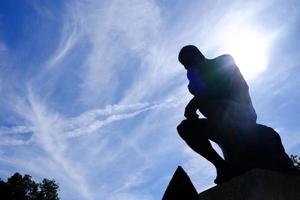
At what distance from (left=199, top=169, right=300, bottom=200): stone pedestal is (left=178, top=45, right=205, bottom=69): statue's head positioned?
177cm

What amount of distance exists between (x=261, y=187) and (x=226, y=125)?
0.98 meters

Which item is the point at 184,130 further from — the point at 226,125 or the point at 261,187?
the point at 261,187

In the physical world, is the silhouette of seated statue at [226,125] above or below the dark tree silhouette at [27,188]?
below

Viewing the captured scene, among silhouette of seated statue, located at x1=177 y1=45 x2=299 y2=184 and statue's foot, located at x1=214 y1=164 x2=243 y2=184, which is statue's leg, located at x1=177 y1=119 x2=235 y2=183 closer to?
silhouette of seated statue, located at x1=177 y1=45 x2=299 y2=184

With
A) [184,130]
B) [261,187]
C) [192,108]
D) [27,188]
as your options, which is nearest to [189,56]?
[192,108]

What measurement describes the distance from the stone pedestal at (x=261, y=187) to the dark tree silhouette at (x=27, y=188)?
46844 millimetres

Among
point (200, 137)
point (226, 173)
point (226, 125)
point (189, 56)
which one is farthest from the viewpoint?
point (189, 56)

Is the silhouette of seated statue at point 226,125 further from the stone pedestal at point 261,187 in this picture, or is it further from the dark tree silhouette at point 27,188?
the dark tree silhouette at point 27,188

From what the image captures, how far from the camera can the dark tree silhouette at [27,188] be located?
153ft

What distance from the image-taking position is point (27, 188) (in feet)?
159

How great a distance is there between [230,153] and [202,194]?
0.59 metres

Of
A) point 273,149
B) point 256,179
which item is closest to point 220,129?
point 273,149

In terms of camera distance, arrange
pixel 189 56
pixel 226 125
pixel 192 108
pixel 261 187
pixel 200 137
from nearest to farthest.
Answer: pixel 261 187, pixel 226 125, pixel 200 137, pixel 192 108, pixel 189 56

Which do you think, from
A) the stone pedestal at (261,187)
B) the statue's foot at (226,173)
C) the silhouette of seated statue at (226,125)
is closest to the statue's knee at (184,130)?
the silhouette of seated statue at (226,125)
